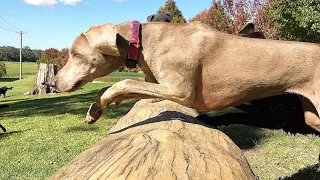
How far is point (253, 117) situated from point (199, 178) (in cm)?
251

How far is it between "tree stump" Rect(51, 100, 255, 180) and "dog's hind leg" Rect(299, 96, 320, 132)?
1.00m

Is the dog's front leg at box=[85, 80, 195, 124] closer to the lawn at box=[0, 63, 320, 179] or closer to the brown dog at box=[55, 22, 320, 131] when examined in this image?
the brown dog at box=[55, 22, 320, 131]

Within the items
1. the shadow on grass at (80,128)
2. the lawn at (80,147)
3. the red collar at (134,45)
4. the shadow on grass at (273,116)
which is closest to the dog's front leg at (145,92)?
the red collar at (134,45)

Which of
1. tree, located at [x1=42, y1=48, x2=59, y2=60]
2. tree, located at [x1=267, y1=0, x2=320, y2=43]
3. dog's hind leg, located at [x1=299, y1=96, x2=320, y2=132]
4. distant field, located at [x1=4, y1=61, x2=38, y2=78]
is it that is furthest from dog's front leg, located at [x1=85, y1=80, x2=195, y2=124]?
distant field, located at [x1=4, y1=61, x2=38, y2=78]

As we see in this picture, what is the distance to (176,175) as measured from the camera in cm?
182

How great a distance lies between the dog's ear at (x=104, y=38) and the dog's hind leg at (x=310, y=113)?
177 centimetres

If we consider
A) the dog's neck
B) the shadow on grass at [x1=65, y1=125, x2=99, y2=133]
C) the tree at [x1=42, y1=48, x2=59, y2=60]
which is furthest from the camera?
the tree at [x1=42, y1=48, x2=59, y2=60]

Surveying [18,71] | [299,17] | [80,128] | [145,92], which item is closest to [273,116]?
[145,92]

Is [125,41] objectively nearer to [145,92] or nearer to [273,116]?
[145,92]

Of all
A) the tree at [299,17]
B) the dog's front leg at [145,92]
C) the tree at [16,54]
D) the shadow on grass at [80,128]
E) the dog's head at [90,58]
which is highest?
the tree at [299,17]

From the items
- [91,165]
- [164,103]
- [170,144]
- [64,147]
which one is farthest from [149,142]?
[64,147]

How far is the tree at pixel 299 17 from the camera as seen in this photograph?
1288 cm

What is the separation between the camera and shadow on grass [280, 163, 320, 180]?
4588mm

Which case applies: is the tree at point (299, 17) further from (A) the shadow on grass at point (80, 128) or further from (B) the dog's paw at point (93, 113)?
(B) the dog's paw at point (93, 113)
